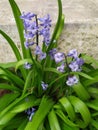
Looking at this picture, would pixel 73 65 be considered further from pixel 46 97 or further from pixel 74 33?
pixel 74 33

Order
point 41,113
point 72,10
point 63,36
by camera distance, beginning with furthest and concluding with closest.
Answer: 1. point 72,10
2. point 63,36
3. point 41,113

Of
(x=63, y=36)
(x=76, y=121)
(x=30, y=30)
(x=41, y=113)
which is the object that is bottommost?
(x=76, y=121)

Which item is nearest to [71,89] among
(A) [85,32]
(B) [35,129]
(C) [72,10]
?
(B) [35,129]

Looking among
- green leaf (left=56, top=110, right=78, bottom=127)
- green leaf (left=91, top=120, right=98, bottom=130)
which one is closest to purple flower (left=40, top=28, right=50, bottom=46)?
green leaf (left=56, top=110, right=78, bottom=127)

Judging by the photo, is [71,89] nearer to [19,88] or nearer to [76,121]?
[76,121]

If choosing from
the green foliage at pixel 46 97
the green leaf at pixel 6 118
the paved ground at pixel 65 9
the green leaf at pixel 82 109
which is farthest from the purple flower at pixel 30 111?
the paved ground at pixel 65 9

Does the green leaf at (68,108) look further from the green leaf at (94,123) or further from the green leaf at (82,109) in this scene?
the green leaf at (94,123)

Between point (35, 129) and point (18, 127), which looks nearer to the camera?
point (35, 129)
